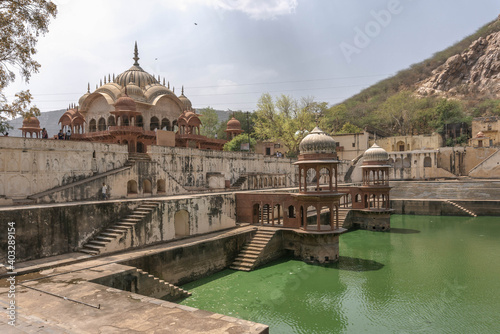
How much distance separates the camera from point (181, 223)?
16.4 meters

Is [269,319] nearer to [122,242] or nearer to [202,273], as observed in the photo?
[202,273]

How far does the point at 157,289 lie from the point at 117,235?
112 inches

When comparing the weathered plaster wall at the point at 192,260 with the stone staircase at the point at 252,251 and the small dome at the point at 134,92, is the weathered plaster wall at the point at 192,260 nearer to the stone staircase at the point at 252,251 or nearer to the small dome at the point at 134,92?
the stone staircase at the point at 252,251

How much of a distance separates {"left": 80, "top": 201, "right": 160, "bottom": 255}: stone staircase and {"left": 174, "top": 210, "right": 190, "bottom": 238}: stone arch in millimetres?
1833

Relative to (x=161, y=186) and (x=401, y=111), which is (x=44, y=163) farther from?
(x=401, y=111)

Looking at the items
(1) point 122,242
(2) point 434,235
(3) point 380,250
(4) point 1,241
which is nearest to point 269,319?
(1) point 122,242

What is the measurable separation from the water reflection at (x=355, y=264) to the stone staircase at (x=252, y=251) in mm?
3113

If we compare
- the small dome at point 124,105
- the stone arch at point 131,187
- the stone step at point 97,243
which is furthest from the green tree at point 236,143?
the stone step at point 97,243

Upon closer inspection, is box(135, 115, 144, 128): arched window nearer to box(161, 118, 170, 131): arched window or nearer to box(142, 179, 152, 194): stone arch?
box(161, 118, 170, 131): arched window

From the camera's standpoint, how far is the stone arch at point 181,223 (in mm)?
16094

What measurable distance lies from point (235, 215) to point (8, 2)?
13.0 meters

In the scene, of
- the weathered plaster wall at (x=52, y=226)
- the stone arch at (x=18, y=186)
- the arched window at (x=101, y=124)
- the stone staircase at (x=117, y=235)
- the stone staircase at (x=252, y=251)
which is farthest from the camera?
the arched window at (x=101, y=124)

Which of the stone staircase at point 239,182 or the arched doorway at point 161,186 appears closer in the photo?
the arched doorway at point 161,186

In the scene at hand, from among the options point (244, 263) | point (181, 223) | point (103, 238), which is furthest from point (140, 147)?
point (244, 263)
